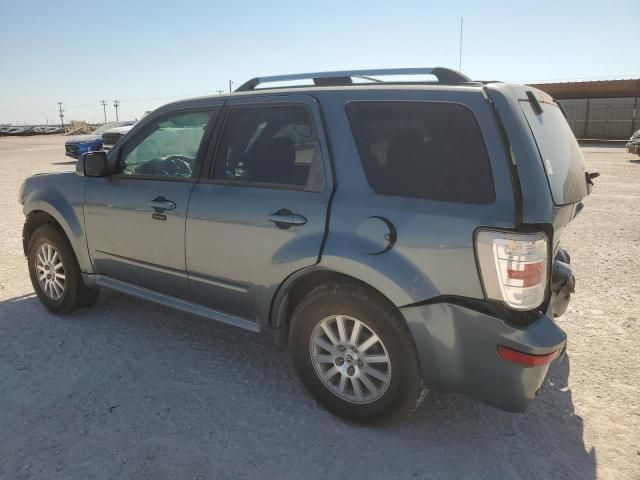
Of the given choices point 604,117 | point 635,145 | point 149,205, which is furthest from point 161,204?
point 604,117

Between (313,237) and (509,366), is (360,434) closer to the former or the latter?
(509,366)

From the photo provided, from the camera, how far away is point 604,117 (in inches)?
1176

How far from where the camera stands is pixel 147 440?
107 inches

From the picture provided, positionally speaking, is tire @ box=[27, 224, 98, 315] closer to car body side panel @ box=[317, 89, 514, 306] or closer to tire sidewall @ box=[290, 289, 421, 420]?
tire sidewall @ box=[290, 289, 421, 420]

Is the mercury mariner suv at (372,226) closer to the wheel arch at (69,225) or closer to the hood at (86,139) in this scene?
the wheel arch at (69,225)

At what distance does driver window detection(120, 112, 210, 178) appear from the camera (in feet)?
11.6

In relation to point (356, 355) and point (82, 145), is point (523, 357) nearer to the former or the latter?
point (356, 355)

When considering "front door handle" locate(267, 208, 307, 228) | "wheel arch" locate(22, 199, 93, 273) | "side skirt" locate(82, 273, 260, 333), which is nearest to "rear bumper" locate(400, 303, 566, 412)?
"front door handle" locate(267, 208, 307, 228)

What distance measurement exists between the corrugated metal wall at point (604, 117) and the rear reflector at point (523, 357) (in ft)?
99.8

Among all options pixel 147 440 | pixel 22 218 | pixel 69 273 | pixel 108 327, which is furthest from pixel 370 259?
pixel 22 218

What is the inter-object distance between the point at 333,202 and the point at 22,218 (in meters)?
7.39

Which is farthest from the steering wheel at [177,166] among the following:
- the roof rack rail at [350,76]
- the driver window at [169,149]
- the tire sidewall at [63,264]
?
the tire sidewall at [63,264]

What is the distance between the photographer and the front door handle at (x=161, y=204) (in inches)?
135

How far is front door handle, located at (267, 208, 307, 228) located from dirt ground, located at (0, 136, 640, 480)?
3.57ft
